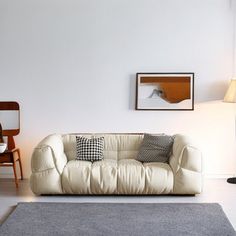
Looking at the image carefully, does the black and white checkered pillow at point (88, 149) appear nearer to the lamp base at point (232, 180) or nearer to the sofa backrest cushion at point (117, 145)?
the sofa backrest cushion at point (117, 145)

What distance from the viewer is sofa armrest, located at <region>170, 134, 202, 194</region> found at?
14.1ft

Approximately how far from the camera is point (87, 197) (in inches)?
172

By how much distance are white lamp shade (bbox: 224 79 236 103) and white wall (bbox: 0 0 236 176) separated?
32 cm

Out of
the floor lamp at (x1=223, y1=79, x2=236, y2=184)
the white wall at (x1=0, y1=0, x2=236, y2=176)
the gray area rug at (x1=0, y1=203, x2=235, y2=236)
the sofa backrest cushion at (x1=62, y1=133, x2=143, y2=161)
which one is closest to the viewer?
the gray area rug at (x1=0, y1=203, x2=235, y2=236)

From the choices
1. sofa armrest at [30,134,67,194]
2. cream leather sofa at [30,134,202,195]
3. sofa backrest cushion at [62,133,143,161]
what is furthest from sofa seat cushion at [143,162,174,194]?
sofa armrest at [30,134,67,194]

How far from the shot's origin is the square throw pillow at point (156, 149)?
4.72 m

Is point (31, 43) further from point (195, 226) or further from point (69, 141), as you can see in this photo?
point (195, 226)

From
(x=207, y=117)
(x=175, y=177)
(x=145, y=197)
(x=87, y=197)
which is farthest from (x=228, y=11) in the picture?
(x=87, y=197)

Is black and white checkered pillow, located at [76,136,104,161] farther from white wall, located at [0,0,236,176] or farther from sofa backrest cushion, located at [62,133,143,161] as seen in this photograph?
white wall, located at [0,0,236,176]

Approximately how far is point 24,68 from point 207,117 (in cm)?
265

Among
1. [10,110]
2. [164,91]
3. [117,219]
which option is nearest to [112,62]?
[164,91]

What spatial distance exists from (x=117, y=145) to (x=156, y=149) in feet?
1.90

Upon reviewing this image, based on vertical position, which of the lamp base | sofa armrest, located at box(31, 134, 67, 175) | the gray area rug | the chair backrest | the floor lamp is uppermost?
the floor lamp

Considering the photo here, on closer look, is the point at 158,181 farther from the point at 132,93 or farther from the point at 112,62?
the point at 112,62
